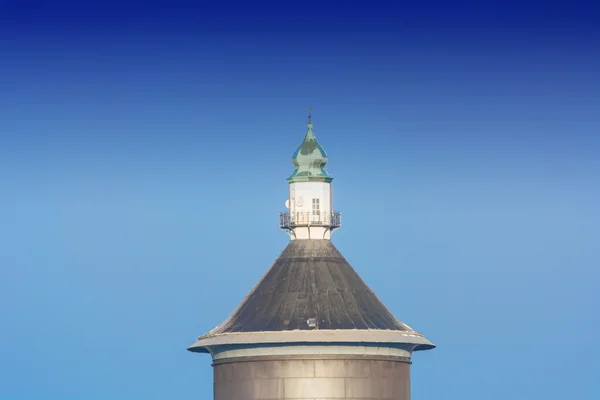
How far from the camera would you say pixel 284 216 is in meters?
172

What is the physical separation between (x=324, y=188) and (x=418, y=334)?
9.67m

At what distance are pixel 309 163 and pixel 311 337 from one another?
37.2 ft

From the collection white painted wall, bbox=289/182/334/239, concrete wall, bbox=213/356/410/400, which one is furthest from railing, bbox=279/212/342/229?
concrete wall, bbox=213/356/410/400

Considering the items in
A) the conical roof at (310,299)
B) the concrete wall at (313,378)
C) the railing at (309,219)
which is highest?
the railing at (309,219)

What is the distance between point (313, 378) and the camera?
16700 cm

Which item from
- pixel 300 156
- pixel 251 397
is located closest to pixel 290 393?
pixel 251 397

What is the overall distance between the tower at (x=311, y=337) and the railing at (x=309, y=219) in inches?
2.1

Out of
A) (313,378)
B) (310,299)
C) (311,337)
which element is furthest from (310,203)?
(313,378)

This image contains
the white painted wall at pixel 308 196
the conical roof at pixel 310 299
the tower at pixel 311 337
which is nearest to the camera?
the tower at pixel 311 337

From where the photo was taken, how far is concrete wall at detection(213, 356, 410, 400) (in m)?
167

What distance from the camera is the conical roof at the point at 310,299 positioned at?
16700cm

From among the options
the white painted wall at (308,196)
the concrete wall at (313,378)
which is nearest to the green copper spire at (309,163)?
the white painted wall at (308,196)

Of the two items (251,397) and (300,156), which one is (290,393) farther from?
(300,156)

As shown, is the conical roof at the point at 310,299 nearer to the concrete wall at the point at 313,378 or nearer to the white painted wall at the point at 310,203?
the white painted wall at the point at 310,203
